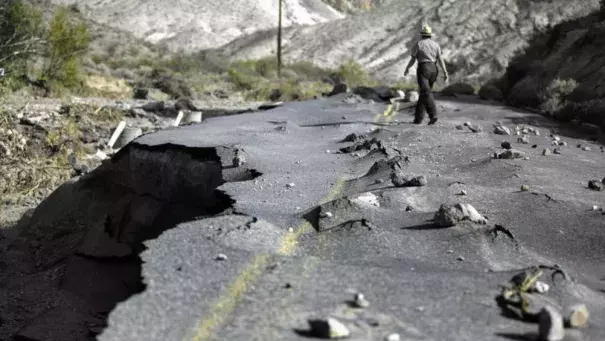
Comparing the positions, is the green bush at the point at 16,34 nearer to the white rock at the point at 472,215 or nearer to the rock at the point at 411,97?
the rock at the point at 411,97

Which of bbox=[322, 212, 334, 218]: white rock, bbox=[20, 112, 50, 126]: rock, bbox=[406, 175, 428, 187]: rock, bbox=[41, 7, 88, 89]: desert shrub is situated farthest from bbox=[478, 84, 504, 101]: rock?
bbox=[322, 212, 334, 218]: white rock

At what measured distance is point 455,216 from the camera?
445 centimetres

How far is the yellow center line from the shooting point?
9.41 ft

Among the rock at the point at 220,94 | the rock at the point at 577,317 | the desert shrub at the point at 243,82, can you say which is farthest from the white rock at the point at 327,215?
the desert shrub at the point at 243,82

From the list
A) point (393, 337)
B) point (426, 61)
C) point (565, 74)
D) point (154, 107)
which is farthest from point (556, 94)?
point (393, 337)

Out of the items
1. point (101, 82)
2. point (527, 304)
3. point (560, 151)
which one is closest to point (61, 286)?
point (527, 304)

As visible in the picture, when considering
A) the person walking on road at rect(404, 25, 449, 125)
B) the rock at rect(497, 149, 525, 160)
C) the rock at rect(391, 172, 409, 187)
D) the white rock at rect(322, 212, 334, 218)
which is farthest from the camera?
the person walking on road at rect(404, 25, 449, 125)

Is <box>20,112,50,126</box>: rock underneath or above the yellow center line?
underneath

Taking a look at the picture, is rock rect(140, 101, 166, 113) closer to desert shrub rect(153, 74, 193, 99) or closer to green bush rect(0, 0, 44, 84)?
green bush rect(0, 0, 44, 84)

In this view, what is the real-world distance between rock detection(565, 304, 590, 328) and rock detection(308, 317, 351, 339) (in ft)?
3.13

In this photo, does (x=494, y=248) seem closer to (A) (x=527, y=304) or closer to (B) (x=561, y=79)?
(A) (x=527, y=304)

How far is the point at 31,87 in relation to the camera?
57.7 feet

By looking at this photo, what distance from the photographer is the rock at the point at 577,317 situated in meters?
2.95

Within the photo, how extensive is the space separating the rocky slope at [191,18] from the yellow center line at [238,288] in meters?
49.0
